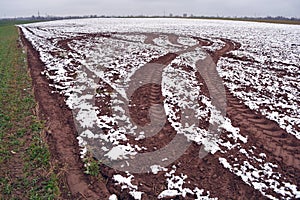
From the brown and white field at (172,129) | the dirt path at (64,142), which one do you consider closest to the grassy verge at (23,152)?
the dirt path at (64,142)

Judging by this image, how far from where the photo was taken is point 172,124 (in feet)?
23.9

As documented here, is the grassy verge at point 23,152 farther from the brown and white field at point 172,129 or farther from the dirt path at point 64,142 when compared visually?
the brown and white field at point 172,129

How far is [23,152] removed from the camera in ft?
19.0

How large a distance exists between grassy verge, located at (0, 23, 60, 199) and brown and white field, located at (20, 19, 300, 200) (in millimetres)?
320

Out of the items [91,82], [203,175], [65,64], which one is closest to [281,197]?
[203,175]

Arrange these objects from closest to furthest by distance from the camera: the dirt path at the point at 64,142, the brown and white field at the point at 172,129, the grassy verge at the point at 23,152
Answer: the grassy verge at the point at 23,152
the dirt path at the point at 64,142
the brown and white field at the point at 172,129

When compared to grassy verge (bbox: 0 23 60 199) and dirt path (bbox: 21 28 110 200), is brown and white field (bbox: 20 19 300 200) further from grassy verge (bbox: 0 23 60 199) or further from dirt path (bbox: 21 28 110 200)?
grassy verge (bbox: 0 23 60 199)

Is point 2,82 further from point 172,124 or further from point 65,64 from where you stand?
point 172,124

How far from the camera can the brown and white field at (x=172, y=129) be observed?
5.16 meters

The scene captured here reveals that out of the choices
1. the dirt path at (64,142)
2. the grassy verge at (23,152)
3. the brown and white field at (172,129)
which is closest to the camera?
the grassy verge at (23,152)

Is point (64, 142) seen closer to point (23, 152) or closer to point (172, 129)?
point (23, 152)

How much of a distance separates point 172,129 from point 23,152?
3.65 metres

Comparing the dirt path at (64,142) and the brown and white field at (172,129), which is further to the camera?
the brown and white field at (172,129)

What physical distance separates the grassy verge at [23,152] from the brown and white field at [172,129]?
0.32m
